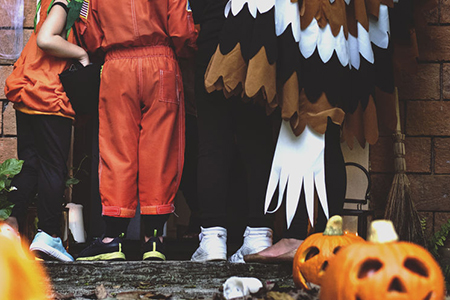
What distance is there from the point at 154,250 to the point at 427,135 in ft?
6.51

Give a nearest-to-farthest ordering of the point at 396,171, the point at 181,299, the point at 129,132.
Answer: the point at 181,299, the point at 129,132, the point at 396,171

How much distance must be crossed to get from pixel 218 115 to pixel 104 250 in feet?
2.64

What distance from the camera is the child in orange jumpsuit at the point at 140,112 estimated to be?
8.13ft

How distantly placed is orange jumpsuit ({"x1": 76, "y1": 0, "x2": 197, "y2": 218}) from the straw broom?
1.37 metres

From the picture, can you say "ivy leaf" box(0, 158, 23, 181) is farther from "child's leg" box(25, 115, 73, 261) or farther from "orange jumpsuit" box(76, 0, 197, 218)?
"orange jumpsuit" box(76, 0, 197, 218)

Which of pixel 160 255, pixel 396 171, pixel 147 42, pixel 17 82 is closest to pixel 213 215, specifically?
pixel 160 255

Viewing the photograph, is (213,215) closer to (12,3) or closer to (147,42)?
(147,42)

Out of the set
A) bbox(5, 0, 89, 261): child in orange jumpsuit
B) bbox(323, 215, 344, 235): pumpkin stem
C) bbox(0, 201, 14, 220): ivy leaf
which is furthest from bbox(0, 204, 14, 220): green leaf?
bbox(323, 215, 344, 235): pumpkin stem

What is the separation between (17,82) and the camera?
2.61 metres

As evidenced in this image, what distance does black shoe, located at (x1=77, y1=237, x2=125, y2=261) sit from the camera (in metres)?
2.38

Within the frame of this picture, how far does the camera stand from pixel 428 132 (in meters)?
3.41

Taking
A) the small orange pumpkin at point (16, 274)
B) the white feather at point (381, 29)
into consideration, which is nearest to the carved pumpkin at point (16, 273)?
the small orange pumpkin at point (16, 274)

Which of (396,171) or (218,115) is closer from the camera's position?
(218,115)

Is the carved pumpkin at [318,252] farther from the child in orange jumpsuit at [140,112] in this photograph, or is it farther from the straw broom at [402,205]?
the straw broom at [402,205]
